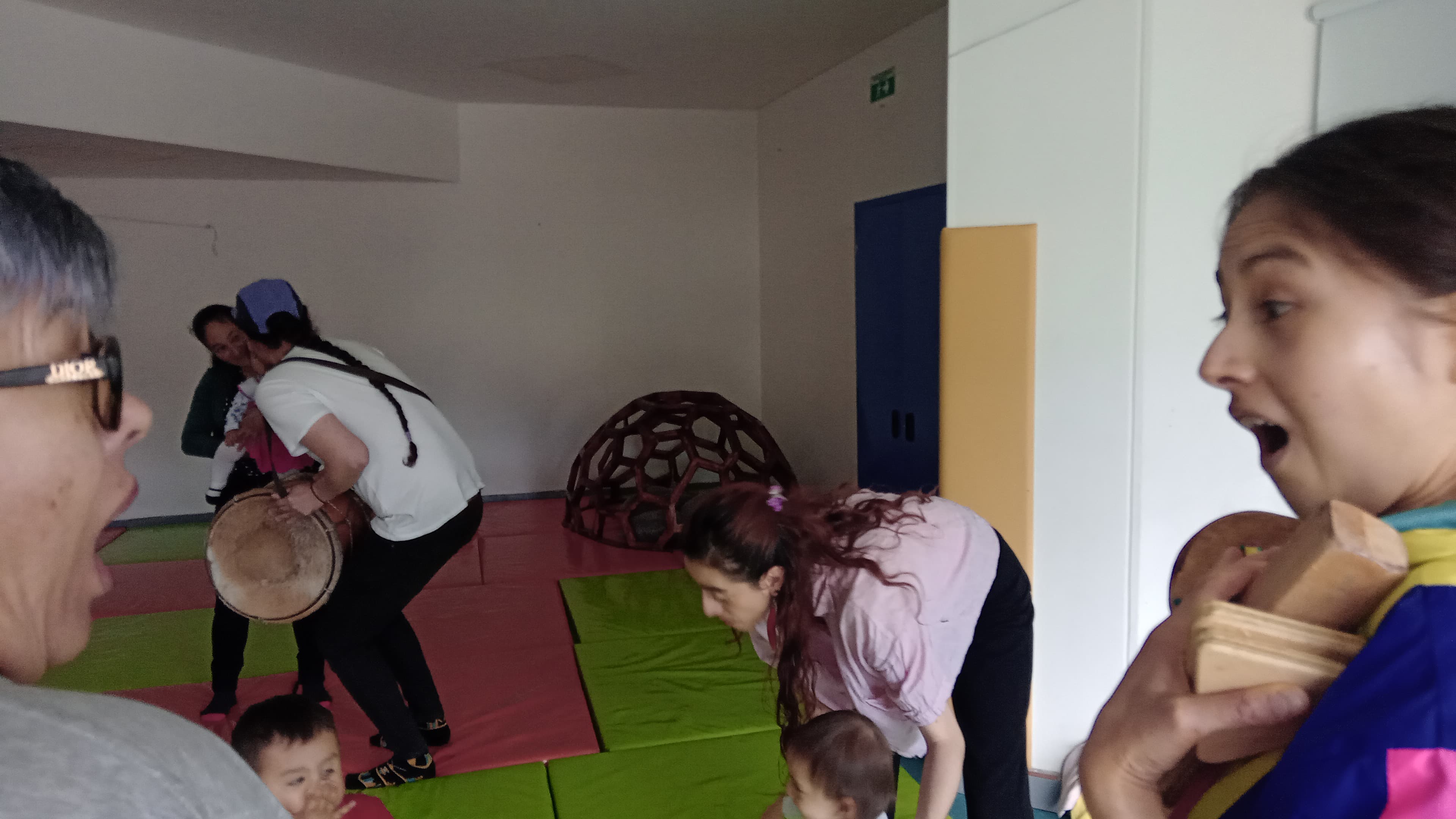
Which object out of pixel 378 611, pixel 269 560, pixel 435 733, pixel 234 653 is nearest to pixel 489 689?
pixel 435 733

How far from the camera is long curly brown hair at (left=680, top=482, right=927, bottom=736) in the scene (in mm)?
1878

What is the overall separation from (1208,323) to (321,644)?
2.94 m

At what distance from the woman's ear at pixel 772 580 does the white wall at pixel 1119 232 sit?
134 centimetres

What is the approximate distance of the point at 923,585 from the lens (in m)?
1.88

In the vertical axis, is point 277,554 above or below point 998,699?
above

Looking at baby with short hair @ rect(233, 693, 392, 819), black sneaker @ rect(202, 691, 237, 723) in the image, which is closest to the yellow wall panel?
baby with short hair @ rect(233, 693, 392, 819)

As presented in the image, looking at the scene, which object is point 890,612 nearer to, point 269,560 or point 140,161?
point 269,560

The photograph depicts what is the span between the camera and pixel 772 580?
1912 mm

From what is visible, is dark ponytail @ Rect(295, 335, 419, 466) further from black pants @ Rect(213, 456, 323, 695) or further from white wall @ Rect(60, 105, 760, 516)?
white wall @ Rect(60, 105, 760, 516)

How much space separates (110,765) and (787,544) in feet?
4.68

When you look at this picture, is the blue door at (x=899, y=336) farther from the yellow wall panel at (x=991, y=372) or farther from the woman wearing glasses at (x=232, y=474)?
the woman wearing glasses at (x=232, y=474)

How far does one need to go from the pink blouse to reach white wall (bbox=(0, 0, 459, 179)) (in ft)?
15.9

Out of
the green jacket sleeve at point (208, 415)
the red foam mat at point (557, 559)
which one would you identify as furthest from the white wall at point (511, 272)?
the green jacket sleeve at point (208, 415)

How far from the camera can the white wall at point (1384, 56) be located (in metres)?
2.32
